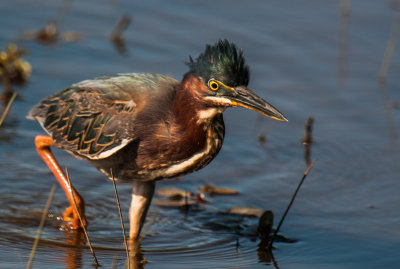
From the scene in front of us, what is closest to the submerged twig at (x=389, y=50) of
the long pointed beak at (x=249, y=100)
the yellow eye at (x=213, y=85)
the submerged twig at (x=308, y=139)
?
the submerged twig at (x=308, y=139)

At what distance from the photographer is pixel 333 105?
9.47 meters

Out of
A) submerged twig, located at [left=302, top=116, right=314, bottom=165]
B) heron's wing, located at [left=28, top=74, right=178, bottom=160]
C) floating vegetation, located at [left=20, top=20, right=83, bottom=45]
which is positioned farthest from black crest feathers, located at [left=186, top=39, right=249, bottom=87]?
floating vegetation, located at [left=20, top=20, right=83, bottom=45]

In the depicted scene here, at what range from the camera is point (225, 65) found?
19.5 feet

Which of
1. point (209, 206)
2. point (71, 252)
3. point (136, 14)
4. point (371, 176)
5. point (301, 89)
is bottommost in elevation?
point (71, 252)

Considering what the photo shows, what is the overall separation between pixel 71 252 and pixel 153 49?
4.50 m

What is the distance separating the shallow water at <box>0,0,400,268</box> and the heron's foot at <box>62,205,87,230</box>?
4.0 inches

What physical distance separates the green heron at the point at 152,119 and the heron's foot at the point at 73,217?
21 mm

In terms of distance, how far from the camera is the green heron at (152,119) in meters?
5.98

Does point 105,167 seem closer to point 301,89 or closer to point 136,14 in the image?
point 301,89

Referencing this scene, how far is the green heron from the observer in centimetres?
598

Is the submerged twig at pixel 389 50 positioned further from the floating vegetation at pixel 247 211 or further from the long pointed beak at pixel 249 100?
the long pointed beak at pixel 249 100

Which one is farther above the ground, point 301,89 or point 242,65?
point 301,89

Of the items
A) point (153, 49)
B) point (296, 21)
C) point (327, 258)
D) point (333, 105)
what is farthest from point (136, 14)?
point (327, 258)

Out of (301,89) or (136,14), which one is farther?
(136,14)
